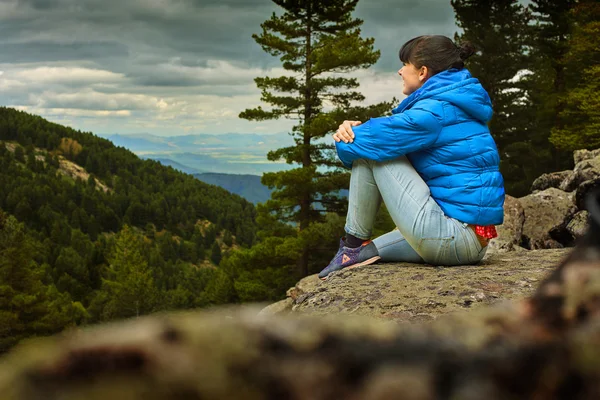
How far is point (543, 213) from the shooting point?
351 inches

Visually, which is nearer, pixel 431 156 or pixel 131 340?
pixel 131 340

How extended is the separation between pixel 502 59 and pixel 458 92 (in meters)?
25.1

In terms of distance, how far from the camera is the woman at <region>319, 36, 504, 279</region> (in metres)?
3.64

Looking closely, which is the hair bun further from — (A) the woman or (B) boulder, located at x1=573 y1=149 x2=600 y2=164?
(B) boulder, located at x1=573 y1=149 x2=600 y2=164

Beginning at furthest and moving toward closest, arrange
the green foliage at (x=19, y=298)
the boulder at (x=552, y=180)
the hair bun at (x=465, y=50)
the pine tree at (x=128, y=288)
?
the pine tree at (x=128, y=288) < the green foliage at (x=19, y=298) < the boulder at (x=552, y=180) < the hair bun at (x=465, y=50)

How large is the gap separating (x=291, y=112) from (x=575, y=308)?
71.5ft

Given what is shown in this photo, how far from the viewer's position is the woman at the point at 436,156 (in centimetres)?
364

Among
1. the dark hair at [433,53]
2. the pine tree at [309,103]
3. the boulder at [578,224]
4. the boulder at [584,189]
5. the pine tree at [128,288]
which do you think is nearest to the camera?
the dark hair at [433,53]

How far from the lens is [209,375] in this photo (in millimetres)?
581

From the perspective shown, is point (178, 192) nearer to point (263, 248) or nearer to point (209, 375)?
point (263, 248)

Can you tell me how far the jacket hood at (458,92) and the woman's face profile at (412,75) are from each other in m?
0.14

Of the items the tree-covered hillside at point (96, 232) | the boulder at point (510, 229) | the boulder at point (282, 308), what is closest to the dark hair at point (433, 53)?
the boulder at point (282, 308)

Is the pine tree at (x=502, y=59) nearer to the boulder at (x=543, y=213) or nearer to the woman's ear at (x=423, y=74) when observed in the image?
the boulder at (x=543, y=213)

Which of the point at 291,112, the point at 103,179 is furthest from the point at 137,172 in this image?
the point at 291,112
